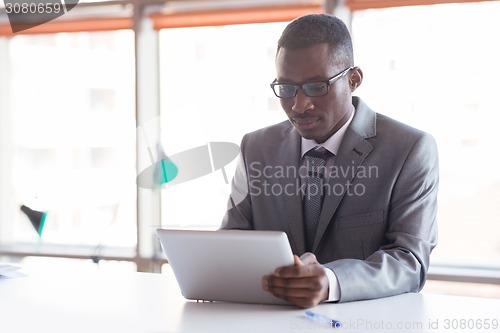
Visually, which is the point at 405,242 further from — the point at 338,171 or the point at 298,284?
the point at 298,284

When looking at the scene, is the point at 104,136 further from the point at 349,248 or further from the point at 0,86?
the point at 349,248

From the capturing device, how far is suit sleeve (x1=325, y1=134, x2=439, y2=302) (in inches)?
77.0

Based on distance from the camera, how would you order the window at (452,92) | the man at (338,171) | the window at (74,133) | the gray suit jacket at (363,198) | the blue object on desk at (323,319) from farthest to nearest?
the window at (74,133) → the window at (452,92) → the man at (338,171) → the gray suit jacket at (363,198) → the blue object on desk at (323,319)

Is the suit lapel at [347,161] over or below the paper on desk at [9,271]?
over

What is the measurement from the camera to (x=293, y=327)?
169 centimetres

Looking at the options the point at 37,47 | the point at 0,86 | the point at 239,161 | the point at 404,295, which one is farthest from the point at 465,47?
the point at 0,86

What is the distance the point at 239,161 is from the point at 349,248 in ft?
2.00

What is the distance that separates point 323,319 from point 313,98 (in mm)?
877

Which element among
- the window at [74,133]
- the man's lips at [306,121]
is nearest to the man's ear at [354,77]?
the man's lips at [306,121]

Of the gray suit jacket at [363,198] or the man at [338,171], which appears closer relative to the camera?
the gray suit jacket at [363,198]

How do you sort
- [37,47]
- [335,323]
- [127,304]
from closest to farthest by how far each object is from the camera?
[335,323], [127,304], [37,47]

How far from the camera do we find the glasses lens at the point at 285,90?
2.33 metres

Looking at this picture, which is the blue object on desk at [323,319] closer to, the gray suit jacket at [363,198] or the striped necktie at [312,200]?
the gray suit jacket at [363,198]

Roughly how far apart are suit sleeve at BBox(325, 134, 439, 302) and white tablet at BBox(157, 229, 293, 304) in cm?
22
